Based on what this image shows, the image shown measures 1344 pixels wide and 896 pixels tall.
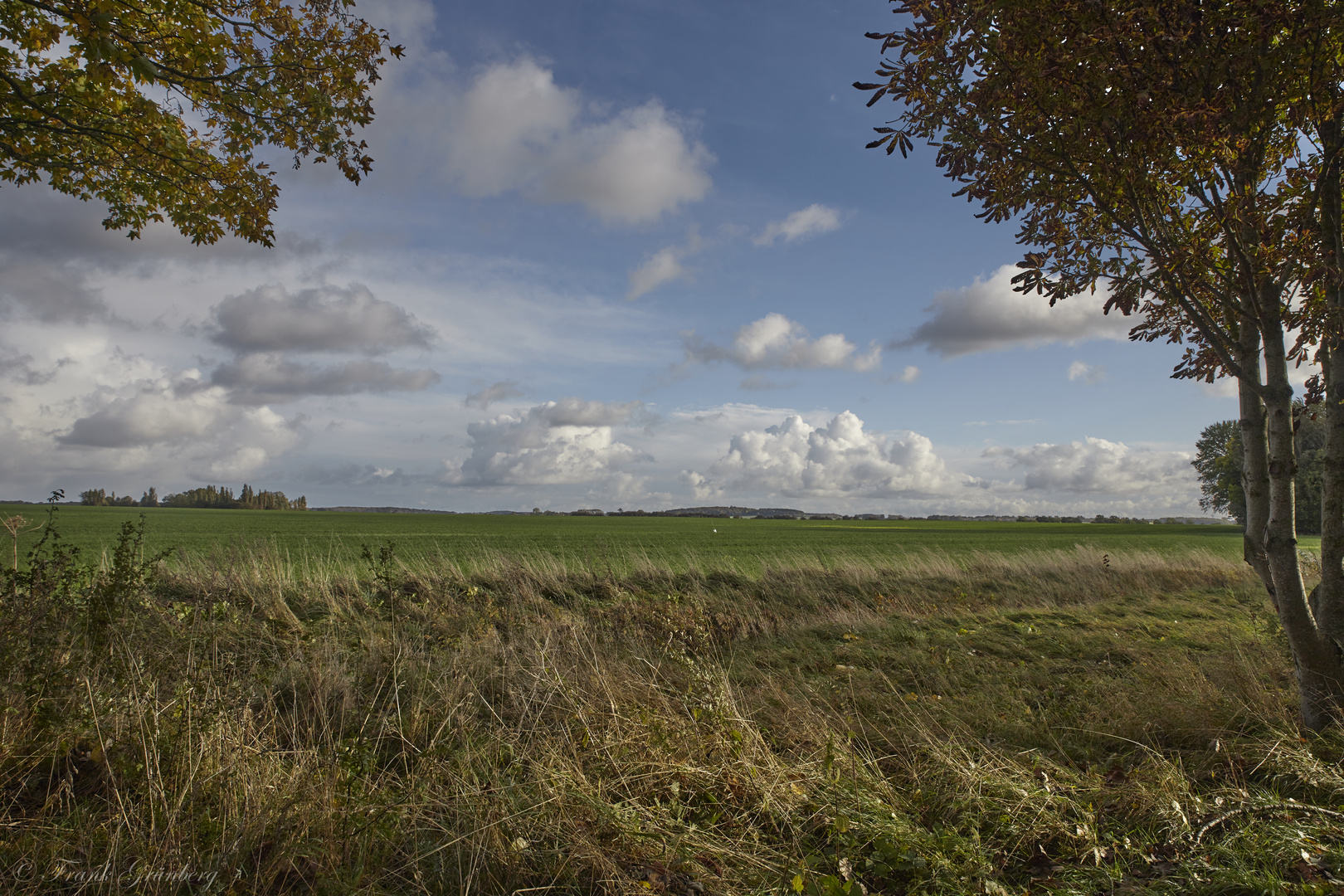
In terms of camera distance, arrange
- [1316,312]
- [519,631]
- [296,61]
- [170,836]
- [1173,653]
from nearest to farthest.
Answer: [170,836] → [1316,312] → [296,61] → [1173,653] → [519,631]

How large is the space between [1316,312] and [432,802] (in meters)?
8.26

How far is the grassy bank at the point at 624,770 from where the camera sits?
343cm

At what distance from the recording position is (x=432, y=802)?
391 centimetres

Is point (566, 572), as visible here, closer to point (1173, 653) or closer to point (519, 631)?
point (519, 631)

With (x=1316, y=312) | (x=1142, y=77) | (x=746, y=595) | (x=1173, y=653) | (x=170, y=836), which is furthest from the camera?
(x=746, y=595)

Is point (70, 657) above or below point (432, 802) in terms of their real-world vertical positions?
above

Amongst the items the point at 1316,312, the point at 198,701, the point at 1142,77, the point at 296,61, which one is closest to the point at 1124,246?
the point at 1142,77

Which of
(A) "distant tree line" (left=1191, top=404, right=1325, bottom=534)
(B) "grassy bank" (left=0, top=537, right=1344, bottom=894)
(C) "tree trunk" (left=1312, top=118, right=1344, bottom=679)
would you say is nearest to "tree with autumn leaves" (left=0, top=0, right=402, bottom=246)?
(B) "grassy bank" (left=0, top=537, right=1344, bottom=894)

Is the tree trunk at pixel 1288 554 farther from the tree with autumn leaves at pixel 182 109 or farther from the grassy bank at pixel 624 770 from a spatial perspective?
the tree with autumn leaves at pixel 182 109

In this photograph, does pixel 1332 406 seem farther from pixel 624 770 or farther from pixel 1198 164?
pixel 624 770

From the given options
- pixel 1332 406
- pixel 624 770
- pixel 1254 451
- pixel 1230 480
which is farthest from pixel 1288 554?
pixel 1230 480

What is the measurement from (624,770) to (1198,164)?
641 cm

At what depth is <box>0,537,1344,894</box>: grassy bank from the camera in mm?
3434

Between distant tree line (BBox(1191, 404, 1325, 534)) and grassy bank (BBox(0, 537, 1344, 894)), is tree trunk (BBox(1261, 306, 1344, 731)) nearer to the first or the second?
grassy bank (BBox(0, 537, 1344, 894))
